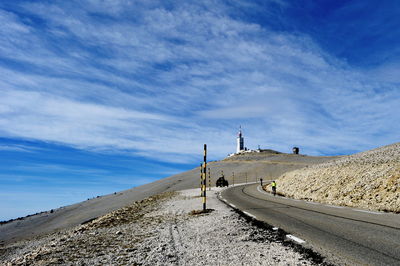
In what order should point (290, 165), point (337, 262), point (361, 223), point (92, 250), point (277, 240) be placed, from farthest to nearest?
point (290, 165), point (361, 223), point (92, 250), point (277, 240), point (337, 262)

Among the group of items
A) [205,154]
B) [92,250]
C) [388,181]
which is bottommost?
[92,250]

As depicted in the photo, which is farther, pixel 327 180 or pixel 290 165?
pixel 290 165

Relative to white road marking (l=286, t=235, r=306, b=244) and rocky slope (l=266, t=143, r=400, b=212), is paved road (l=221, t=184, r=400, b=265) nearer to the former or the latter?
white road marking (l=286, t=235, r=306, b=244)

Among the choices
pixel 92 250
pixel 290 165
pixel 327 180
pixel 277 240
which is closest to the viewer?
pixel 277 240

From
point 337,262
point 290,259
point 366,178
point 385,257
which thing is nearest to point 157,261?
point 290,259

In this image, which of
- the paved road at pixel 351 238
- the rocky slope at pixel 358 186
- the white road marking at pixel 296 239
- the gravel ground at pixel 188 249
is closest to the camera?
Result: the paved road at pixel 351 238

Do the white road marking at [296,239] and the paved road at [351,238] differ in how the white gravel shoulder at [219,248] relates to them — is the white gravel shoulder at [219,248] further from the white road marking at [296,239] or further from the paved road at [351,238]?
the paved road at [351,238]

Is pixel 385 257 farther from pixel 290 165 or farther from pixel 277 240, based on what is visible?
pixel 290 165

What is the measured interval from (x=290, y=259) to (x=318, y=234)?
8.75 feet

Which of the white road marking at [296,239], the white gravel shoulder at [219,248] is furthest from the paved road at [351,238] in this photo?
the white gravel shoulder at [219,248]

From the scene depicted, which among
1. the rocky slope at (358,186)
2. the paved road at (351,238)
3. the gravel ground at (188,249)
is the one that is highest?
the rocky slope at (358,186)

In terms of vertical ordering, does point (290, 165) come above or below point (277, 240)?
above

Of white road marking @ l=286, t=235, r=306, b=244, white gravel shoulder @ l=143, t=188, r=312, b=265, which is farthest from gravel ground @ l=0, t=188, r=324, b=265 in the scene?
white road marking @ l=286, t=235, r=306, b=244

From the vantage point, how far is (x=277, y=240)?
6.36 metres
